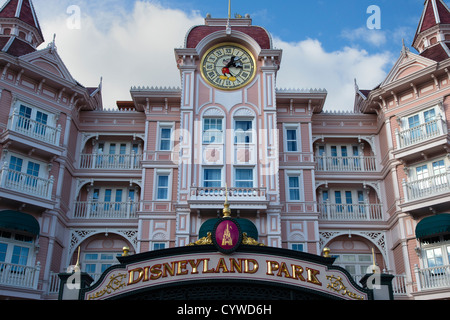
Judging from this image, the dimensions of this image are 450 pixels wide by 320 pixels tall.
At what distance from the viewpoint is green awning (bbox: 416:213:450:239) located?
82.4 ft

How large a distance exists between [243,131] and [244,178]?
2823 mm

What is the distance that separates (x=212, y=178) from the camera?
28766 millimetres

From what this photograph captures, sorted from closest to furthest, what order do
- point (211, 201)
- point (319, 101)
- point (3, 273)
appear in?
point (3, 273) < point (211, 201) < point (319, 101)

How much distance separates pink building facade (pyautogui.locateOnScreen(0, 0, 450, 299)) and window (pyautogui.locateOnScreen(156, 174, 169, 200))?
8cm

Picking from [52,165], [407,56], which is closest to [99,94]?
[52,165]

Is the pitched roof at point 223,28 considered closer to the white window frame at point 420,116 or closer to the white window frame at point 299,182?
the white window frame at point 299,182

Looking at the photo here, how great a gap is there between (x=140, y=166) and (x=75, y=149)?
4.01m

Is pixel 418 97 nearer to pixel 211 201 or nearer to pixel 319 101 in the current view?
pixel 319 101

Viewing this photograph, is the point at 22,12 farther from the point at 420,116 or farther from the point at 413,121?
the point at 420,116

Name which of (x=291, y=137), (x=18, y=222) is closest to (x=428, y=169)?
(x=291, y=137)

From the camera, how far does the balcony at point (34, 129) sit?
27156mm

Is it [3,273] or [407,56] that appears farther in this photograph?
[407,56]

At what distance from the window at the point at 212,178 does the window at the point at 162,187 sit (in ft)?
7.80

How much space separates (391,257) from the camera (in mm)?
28984
